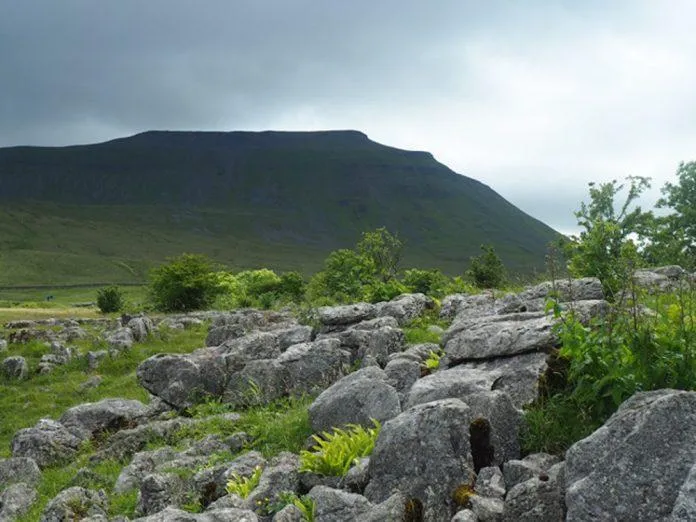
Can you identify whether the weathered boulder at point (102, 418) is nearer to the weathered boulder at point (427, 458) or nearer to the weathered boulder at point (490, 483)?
the weathered boulder at point (427, 458)

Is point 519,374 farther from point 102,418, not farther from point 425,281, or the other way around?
point 425,281

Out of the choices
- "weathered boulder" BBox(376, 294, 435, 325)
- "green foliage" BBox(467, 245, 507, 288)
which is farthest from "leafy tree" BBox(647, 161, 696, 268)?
"weathered boulder" BBox(376, 294, 435, 325)

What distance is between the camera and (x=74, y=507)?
10.8 metres

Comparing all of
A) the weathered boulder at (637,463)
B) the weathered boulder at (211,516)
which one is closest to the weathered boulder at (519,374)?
the weathered boulder at (637,463)

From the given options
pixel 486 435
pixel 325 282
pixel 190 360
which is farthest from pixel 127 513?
pixel 325 282

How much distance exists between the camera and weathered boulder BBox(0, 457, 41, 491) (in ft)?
46.0

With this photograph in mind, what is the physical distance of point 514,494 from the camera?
7172 mm

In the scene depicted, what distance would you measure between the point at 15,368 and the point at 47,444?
513 inches

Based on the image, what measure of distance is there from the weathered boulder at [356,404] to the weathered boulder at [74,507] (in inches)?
158

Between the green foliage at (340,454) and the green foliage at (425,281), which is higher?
the green foliage at (425,281)

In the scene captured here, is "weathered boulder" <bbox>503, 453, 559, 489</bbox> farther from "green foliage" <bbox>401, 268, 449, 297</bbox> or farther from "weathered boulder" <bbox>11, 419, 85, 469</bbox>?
"green foliage" <bbox>401, 268, 449, 297</bbox>

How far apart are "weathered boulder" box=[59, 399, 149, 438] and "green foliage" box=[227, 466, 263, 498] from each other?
8.01 metres

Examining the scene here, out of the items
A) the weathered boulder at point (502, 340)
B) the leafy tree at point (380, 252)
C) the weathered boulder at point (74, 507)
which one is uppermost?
the leafy tree at point (380, 252)

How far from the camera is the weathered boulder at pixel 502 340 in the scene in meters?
11.2
